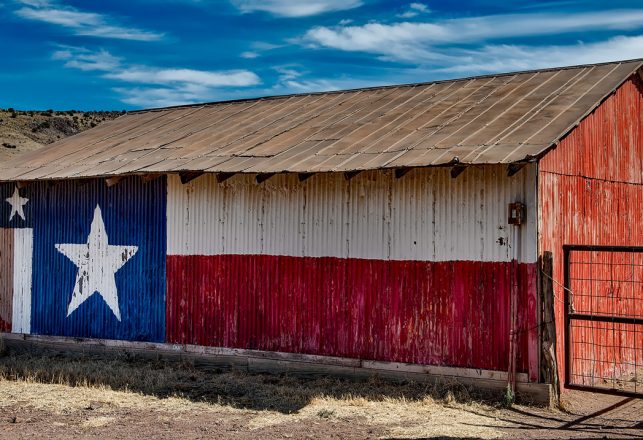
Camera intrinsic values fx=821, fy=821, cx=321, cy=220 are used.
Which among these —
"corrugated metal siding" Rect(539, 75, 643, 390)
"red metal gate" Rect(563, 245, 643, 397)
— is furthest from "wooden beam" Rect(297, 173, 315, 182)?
"red metal gate" Rect(563, 245, 643, 397)

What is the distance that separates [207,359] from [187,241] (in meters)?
2.08

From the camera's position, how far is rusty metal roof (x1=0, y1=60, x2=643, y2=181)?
11742 millimetres

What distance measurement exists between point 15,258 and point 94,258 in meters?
2.20

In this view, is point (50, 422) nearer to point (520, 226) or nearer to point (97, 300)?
point (97, 300)

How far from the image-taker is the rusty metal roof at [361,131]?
38.5ft

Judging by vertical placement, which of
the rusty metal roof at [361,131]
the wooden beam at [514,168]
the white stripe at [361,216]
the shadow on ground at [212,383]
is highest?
the rusty metal roof at [361,131]

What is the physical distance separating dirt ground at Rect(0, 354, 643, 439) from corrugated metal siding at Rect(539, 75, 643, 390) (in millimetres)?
1470

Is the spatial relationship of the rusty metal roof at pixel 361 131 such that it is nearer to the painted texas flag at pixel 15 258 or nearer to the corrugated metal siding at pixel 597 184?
the corrugated metal siding at pixel 597 184

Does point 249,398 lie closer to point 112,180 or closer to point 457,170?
point 457,170

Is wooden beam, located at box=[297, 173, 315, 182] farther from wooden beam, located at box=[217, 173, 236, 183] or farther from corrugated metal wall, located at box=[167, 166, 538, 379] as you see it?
wooden beam, located at box=[217, 173, 236, 183]

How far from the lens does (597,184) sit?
42.7ft

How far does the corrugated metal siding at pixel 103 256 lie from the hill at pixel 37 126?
35348 mm

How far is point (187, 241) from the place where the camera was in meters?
14.4

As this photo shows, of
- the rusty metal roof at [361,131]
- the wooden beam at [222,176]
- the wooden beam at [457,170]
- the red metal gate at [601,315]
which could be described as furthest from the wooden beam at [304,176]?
the red metal gate at [601,315]
